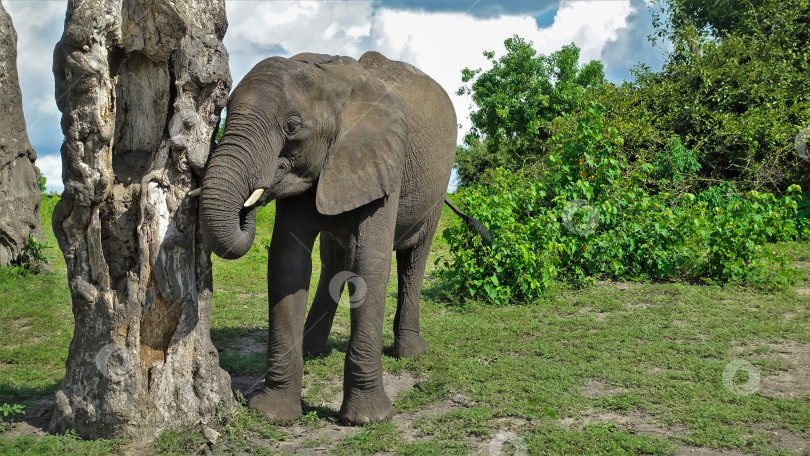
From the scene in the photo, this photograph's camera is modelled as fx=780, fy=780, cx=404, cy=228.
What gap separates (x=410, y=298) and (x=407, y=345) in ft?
1.65

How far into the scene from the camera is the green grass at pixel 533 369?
5.47 m

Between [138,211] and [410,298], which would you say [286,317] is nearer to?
[138,211]


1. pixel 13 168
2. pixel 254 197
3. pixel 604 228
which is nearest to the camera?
pixel 254 197

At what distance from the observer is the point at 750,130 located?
15906 millimetres

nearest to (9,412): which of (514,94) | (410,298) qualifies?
(410,298)

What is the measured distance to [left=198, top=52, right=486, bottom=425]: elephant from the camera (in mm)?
5008

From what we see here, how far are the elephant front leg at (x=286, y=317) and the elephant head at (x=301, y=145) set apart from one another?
471 millimetres

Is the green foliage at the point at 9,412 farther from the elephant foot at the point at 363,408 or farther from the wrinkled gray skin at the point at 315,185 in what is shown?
the elephant foot at the point at 363,408

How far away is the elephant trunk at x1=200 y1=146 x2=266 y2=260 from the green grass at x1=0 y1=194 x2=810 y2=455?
1.38 meters

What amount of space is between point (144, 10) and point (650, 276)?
8474mm

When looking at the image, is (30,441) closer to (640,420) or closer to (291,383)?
(291,383)

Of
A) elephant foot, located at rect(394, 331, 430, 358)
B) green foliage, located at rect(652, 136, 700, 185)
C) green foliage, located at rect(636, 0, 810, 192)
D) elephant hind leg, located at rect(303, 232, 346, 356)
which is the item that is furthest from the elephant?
green foliage, located at rect(636, 0, 810, 192)

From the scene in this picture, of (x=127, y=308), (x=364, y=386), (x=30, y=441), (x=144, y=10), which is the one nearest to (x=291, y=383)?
(x=364, y=386)

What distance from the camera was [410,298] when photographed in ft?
26.3
